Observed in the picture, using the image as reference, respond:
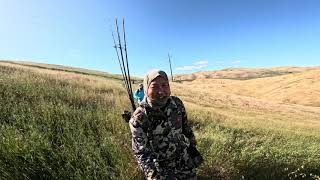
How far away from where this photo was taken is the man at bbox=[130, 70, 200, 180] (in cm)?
426

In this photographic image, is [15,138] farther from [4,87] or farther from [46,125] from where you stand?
[4,87]

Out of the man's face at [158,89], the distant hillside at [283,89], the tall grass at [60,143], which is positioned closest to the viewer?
the man's face at [158,89]

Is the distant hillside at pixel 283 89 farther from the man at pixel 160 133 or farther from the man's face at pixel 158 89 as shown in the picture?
the man's face at pixel 158 89

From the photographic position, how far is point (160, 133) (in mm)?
4441

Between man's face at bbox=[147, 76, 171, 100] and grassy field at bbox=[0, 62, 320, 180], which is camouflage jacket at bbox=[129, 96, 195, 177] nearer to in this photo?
man's face at bbox=[147, 76, 171, 100]

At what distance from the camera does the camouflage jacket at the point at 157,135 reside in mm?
4270

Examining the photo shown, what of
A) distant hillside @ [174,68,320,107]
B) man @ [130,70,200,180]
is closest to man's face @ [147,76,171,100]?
man @ [130,70,200,180]

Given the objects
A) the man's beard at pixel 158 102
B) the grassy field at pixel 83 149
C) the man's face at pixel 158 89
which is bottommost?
the grassy field at pixel 83 149

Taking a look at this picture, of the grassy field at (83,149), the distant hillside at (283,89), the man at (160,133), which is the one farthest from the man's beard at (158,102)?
the distant hillside at (283,89)

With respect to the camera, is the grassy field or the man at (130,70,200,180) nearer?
the man at (130,70,200,180)

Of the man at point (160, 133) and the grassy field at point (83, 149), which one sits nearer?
the man at point (160, 133)

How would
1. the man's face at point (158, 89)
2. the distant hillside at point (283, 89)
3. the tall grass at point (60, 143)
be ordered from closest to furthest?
1. the man's face at point (158, 89)
2. the tall grass at point (60, 143)
3. the distant hillside at point (283, 89)

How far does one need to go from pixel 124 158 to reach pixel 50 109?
233cm

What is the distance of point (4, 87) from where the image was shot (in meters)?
9.34
